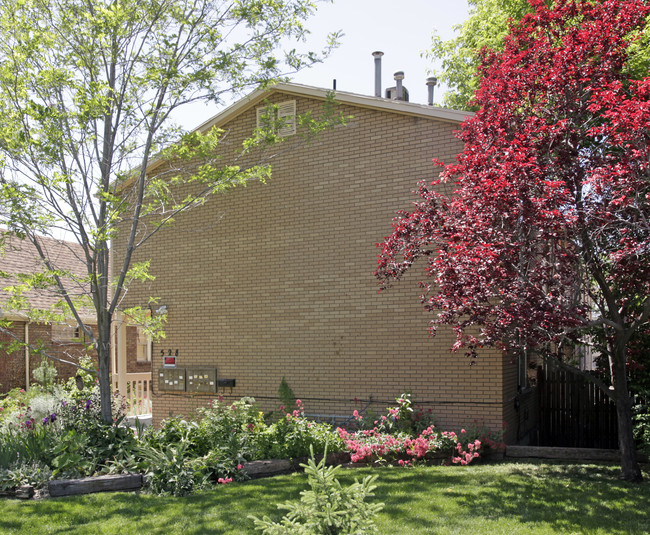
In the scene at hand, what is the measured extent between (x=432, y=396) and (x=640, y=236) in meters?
4.43

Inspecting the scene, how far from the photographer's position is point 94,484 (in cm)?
686

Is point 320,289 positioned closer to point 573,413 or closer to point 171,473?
point 171,473

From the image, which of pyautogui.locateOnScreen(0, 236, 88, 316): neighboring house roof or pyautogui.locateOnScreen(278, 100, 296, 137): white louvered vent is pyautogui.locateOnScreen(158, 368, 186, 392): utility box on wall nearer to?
pyautogui.locateOnScreen(0, 236, 88, 316): neighboring house roof

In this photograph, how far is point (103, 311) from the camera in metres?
8.70

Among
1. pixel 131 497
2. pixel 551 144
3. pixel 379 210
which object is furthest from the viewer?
pixel 379 210

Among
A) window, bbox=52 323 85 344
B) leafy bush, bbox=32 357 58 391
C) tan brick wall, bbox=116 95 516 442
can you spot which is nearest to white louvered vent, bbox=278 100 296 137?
tan brick wall, bbox=116 95 516 442

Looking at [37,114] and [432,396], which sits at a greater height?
[37,114]

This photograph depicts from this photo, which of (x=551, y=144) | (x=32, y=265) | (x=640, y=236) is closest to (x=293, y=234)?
(x=551, y=144)

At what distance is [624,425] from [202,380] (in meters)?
7.94

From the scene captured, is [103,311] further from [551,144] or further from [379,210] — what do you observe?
[551,144]

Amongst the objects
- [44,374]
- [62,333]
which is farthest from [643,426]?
[62,333]

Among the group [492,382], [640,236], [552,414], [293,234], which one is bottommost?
[552,414]

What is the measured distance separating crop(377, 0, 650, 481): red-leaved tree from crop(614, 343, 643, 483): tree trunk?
0.05 feet

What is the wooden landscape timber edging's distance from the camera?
6750 millimetres
